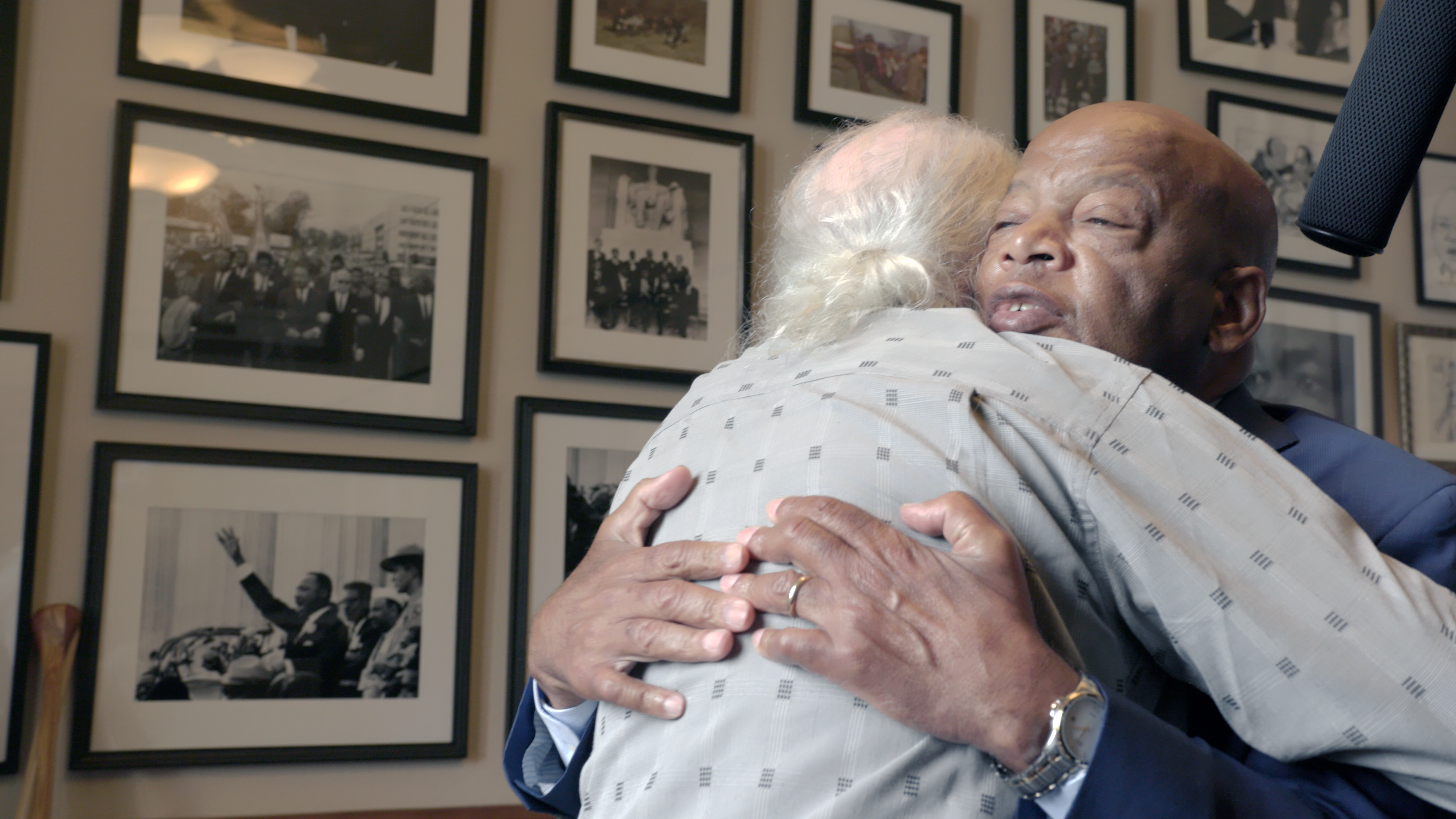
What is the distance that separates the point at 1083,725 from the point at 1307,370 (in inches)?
114

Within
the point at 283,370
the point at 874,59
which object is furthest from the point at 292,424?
the point at 874,59

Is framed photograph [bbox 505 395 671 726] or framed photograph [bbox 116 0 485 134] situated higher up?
framed photograph [bbox 116 0 485 134]

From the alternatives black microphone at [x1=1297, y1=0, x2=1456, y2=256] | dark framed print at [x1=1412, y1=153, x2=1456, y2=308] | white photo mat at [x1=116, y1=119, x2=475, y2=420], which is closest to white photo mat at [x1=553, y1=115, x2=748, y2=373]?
white photo mat at [x1=116, y1=119, x2=475, y2=420]

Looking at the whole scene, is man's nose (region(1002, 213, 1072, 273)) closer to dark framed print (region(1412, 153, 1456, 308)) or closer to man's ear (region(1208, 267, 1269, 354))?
man's ear (region(1208, 267, 1269, 354))

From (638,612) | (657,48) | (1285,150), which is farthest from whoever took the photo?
(1285,150)

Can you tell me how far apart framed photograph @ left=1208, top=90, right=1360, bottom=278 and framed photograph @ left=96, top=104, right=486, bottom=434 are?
2224 millimetres

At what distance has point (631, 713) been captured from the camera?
1.07m

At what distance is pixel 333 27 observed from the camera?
2551 millimetres

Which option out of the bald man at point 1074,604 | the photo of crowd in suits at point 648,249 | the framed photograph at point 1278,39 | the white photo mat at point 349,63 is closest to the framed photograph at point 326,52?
the white photo mat at point 349,63

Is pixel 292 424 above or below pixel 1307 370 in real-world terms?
below

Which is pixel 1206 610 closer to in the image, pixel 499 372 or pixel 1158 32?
pixel 499 372

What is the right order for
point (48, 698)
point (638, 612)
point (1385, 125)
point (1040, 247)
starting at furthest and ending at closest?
point (48, 698) < point (1040, 247) < point (638, 612) < point (1385, 125)

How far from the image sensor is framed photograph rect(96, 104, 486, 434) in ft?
7.68

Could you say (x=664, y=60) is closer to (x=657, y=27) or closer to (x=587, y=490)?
(x=657, y=27)
